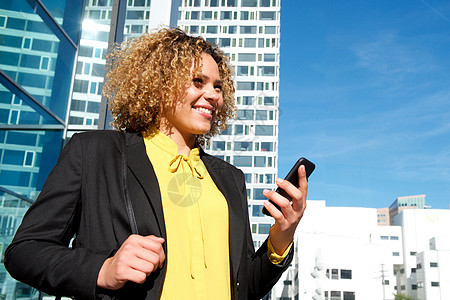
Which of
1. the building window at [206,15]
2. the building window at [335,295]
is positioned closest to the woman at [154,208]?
the building window at [206,15]

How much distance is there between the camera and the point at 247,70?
57.2 meters

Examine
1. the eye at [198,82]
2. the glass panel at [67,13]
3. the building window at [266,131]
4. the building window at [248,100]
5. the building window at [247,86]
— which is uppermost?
the building window at [247,86]

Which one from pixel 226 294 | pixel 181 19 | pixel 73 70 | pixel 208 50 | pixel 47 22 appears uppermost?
pixel 181 19

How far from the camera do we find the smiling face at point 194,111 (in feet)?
4.76

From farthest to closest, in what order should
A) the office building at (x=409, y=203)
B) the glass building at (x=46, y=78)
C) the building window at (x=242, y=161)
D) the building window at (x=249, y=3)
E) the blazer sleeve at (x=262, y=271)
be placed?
the office building at (x=409, y=203), the building window at (x=249, y=3), the building window at (x=242, y=161), the glass building at (x=46, y=78), the blazer sleeve at (x=262, y=271)

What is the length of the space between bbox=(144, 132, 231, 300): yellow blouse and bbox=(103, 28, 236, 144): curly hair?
0.13 metres

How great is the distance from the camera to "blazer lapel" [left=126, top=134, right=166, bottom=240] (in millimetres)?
1166

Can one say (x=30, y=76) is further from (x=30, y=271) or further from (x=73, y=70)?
(x=30, y=271)

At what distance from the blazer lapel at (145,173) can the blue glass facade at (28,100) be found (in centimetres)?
232

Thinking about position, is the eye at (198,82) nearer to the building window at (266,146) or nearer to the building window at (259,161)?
the building window at (259,161)

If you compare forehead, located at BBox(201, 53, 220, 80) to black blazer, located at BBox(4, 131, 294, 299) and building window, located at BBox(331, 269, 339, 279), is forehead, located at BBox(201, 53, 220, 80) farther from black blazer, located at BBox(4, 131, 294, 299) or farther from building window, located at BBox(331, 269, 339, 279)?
building window, located at BBox(331, 269, 339, 279)

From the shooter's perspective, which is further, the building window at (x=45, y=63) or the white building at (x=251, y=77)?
the white building at (x=251, y=77)

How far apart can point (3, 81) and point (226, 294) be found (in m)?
2.74

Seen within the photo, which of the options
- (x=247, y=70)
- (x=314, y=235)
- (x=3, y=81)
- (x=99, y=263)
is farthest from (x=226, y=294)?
(x=314, y=235)
